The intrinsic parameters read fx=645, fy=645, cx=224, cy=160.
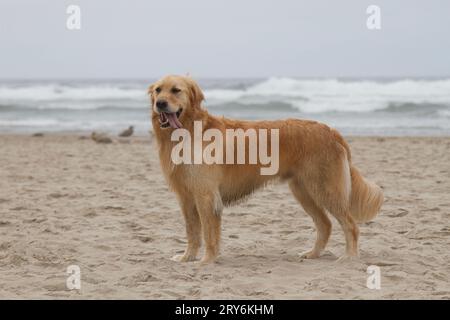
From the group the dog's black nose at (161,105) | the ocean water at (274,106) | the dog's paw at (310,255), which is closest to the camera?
the dog's black nose at (161,105)

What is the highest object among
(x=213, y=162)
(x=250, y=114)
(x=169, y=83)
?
(x=169, y=83)

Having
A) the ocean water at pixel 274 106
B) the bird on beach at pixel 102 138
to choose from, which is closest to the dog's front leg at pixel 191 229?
the bird on beach at pixel 102 138

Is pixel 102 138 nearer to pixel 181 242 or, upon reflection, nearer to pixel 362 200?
pixel 181 242

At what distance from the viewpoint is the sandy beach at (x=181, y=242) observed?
448 cm

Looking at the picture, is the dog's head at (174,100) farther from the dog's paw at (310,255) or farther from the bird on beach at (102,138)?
the bird on beach at (102,138)

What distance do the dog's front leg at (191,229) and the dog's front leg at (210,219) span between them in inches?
7.6

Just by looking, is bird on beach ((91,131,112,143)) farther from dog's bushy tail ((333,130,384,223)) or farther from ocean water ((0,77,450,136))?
dog's bushy tail ((333,130,384,223))

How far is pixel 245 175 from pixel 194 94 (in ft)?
2.66

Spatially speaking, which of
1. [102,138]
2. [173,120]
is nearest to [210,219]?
[173,120]

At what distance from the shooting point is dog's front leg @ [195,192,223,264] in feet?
17.3

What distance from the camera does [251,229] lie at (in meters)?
6.68
